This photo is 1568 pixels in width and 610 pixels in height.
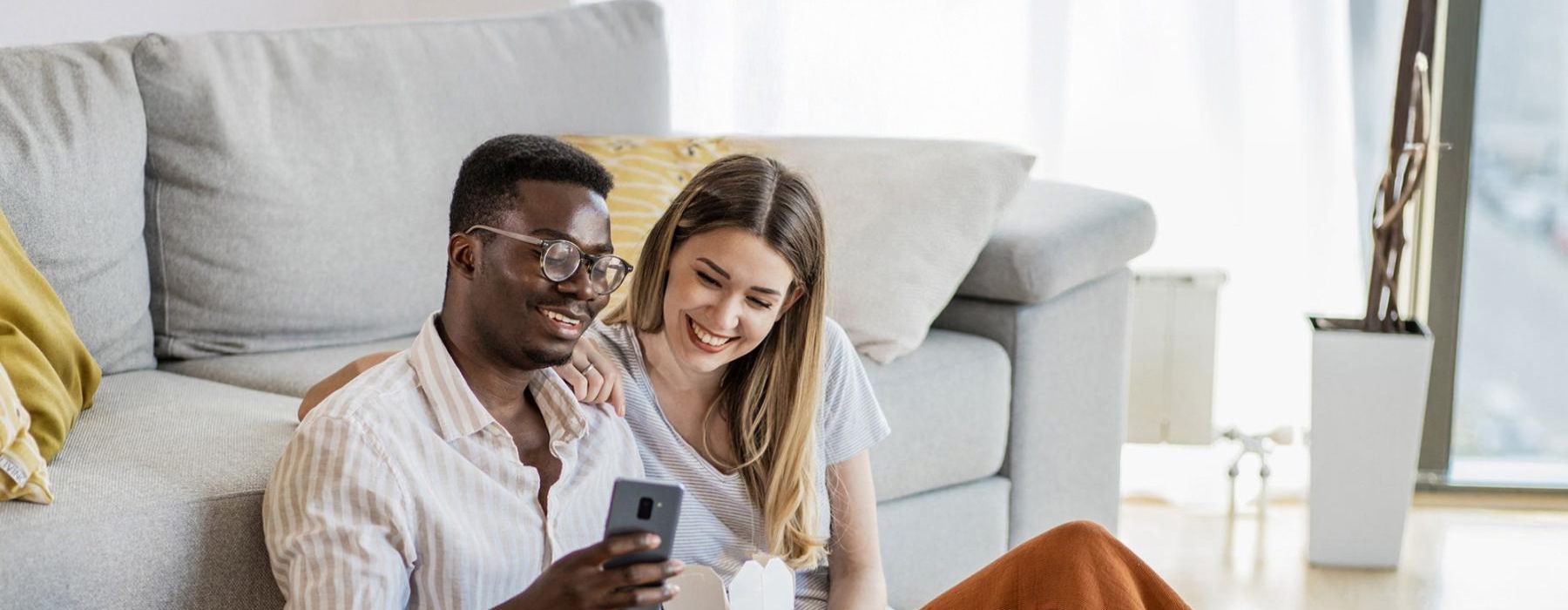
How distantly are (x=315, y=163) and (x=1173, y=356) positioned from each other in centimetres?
167

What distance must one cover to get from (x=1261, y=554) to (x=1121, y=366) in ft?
1.84

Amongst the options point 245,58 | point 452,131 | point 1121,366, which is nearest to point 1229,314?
point 1121,366

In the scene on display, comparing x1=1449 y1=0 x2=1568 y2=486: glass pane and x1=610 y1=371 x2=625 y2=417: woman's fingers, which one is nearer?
x1=610 y1=371 x2=625 y2=417: woman's fingers

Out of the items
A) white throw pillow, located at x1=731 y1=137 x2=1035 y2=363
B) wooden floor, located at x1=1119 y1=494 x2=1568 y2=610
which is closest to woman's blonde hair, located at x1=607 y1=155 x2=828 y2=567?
white throw pillow, located at x1=731 y1=137 x2=1035 y2=363

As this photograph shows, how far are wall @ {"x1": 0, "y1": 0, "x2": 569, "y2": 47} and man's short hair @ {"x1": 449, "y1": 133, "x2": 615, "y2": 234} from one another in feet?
4.52

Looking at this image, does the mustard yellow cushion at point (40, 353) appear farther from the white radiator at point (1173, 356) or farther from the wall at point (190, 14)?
the white radiator at point (1173, 356)

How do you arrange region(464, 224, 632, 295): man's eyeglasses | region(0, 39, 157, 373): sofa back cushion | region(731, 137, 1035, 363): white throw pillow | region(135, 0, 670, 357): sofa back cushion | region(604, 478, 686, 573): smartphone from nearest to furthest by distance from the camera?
region(604, 478, 686, 573): smartphone → region(464, 224, 632, 295): man's eyeglasses → region(0, 39, 157, 373): sofa back cushion → region(135, 0, 670, 357): sofa back cushion → region(731, 137, 1035, 363): white throw pillow

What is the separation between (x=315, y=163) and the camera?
2205 mm

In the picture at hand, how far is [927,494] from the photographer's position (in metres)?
2.27

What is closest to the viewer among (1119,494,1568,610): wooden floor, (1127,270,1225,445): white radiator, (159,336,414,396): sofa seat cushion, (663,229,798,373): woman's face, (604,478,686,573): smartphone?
(604,478,686,573): smartphone

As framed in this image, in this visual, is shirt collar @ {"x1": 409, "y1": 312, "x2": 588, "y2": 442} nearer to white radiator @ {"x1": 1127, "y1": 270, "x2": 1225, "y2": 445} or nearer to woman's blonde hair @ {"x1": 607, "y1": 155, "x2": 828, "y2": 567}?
woman's blonde hair @ {"x1": 607, "y1": 155, "x2": 828, "y2": 567}

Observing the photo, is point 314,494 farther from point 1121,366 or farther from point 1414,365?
point 1414,365

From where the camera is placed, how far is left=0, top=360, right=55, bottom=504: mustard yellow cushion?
1.35 metres

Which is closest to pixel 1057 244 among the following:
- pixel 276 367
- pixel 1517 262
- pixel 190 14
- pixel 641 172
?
pixel 641 172
